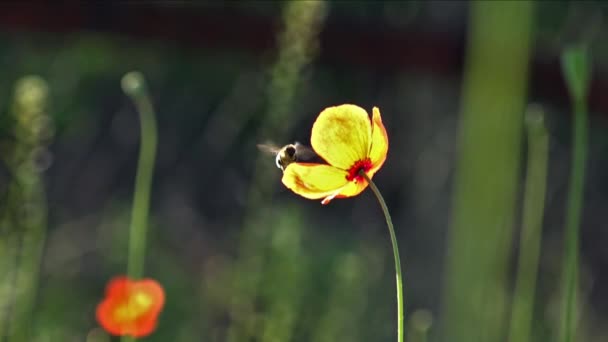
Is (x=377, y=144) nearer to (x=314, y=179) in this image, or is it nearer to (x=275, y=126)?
(x=314, y=179)

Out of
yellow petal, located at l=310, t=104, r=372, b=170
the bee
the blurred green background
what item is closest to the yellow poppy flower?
yellow petal, located at l=310, t=104, r=372, b=170

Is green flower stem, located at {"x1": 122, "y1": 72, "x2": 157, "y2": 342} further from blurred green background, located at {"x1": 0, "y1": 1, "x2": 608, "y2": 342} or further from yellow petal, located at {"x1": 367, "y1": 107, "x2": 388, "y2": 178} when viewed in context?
blurred green background, located at {"x1": 0, "y1": 1, "x2": 608, "y2": 342}

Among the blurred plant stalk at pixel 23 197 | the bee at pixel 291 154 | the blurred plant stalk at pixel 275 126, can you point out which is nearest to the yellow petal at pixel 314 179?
the bee at pixel 291 154

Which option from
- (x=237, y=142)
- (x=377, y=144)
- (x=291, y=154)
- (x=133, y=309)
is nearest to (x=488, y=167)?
(x=133, y=309)

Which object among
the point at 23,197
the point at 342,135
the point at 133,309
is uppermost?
the point at 342,135

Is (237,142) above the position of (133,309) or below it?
above

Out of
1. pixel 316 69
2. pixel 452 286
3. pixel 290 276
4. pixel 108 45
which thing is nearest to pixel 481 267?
pixel 452 286

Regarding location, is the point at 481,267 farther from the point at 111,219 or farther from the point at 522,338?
the point at 111,219
